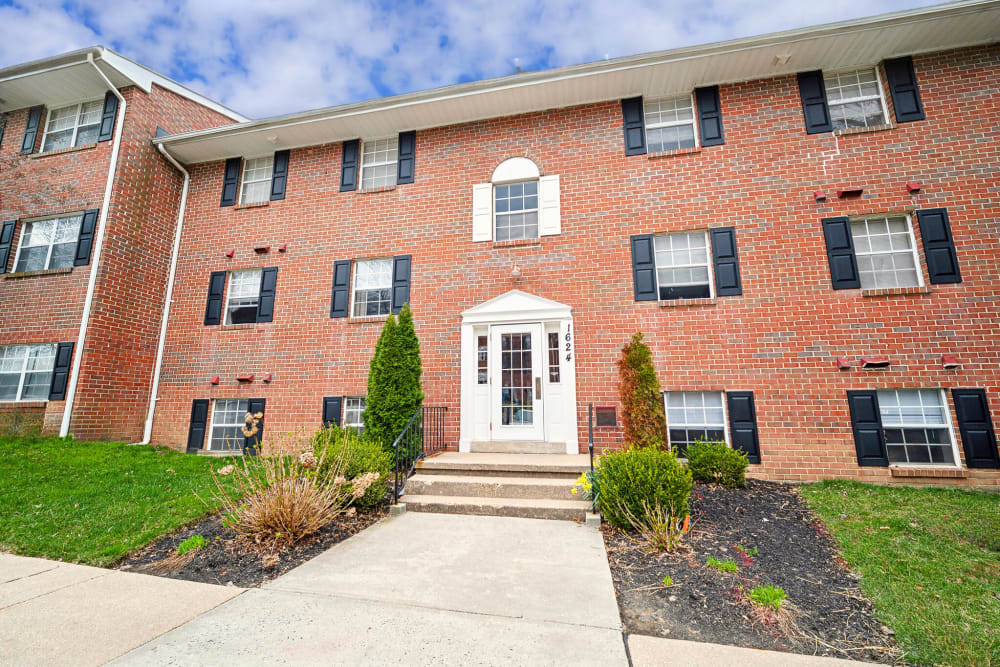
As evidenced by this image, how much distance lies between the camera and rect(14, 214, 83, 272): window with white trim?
9359mm

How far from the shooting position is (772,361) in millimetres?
7035

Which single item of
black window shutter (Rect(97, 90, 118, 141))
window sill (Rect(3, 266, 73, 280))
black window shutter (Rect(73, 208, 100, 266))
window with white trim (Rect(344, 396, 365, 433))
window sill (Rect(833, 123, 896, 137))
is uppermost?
black window shutter (Rect(97, 90, 118, 141))

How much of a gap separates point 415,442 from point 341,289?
4.07 metres

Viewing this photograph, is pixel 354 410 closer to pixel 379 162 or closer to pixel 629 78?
pixel 379 162

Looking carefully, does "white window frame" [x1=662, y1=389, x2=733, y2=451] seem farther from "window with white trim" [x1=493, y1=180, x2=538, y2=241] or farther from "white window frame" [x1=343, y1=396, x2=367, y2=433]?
"white window frame" [x1=343, y1=396, x2=367, y2=433]

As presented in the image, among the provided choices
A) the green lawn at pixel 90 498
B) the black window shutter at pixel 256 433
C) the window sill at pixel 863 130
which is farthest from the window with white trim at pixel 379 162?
the window sill at pixel 863 130

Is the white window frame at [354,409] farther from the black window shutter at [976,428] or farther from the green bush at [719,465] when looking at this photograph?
the black window shutter at [976,428]

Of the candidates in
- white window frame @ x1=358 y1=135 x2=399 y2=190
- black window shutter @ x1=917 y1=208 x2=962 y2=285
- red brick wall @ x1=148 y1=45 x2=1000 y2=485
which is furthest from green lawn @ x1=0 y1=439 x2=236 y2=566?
black window shutter @ x1=917 y1=208 x2=962 y2=285

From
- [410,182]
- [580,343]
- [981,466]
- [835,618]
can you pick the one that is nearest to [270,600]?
[835,618]

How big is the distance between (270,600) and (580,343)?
582 centimetres

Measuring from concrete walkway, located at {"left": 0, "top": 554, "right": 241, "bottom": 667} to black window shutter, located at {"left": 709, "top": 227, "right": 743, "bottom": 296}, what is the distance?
7723 mm

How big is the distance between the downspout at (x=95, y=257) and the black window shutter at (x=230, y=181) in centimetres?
196

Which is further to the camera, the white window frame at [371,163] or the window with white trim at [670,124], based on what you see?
the white window frame at [371,163]

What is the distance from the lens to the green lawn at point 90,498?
4234 millimetres
